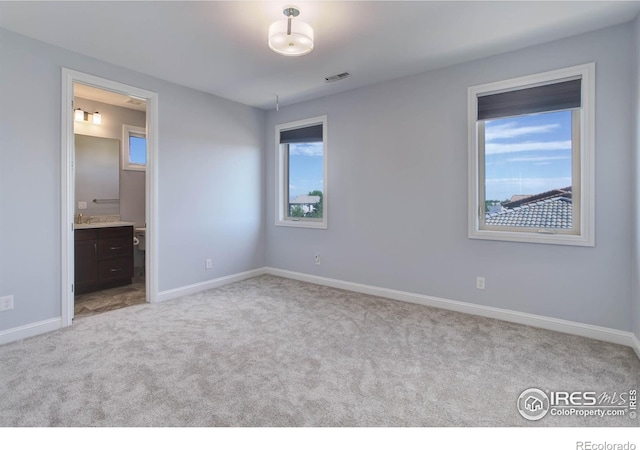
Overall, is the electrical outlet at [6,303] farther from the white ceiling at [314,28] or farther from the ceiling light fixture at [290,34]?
the ceiling light fixture at [290,34]

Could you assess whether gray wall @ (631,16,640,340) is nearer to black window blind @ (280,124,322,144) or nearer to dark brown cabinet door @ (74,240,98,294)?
black window blind @ (280,124,322,144)

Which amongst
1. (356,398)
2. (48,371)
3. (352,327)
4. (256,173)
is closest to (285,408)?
(356,398)

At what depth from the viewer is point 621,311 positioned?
2.70 m

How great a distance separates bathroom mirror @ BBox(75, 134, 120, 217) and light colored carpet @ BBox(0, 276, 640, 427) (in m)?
2.15

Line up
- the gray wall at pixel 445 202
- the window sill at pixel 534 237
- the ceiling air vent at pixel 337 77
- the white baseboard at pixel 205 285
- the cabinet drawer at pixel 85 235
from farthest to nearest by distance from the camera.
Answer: the cabinet drawer at pixel 85 235, the white baseboard at pixel 205 285, the ceiling air vent at pixel 337 77, the window sill at pixel 534 237, the gray wall at pixel 445 202

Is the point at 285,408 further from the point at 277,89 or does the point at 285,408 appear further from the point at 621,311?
the point at 277,89

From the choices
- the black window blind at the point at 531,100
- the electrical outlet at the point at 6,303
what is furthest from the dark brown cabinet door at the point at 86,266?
the black window blind at the point at 531,100

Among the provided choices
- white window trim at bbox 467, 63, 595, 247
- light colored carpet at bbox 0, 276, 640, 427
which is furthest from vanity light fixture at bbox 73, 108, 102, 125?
white window trim at bbox 467, 63, 595, 247

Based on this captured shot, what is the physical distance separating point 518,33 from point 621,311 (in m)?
2.52

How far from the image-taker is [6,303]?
108 inches

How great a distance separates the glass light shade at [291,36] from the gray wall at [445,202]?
175cm

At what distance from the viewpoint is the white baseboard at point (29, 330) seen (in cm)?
272

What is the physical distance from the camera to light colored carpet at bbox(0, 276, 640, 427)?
1778mm

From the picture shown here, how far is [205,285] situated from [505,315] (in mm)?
3597
